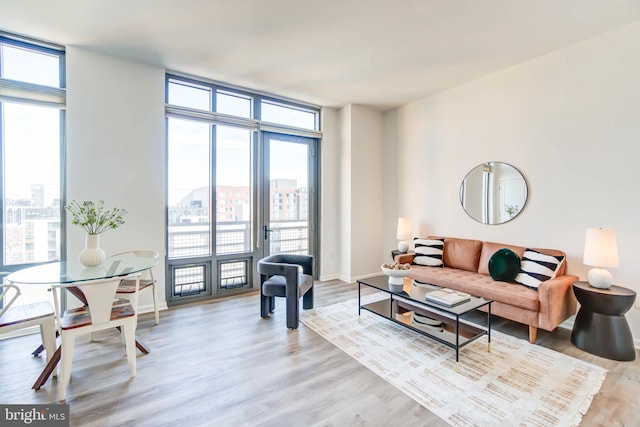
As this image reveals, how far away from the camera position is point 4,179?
2.95 m

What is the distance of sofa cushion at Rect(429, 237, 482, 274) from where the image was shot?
3.80 m

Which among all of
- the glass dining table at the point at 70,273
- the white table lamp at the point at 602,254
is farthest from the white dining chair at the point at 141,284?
the white table lamp at the point at 602,254

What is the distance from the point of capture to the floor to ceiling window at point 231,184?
12.8 ft

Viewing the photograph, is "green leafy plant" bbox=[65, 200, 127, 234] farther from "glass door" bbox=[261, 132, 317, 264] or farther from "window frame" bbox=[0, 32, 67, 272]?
"glass door" bbox=[261, 132, 317, 264]

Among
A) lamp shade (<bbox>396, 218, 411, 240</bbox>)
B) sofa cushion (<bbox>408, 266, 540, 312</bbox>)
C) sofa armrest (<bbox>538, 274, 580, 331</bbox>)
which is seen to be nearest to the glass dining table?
sofa cushion (<bbox>408, 266, 540, 312</bbox>)

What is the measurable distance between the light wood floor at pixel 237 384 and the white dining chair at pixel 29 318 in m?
0.30

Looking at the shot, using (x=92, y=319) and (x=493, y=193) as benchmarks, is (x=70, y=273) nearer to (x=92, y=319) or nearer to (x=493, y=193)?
(x=92, y=319)

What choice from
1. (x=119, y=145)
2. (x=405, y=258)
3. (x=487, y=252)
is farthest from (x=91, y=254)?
(x=487, y=252)

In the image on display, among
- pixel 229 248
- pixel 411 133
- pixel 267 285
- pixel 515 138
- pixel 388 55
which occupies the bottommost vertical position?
pixel 267 285

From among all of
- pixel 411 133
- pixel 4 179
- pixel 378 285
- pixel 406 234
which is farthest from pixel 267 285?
pixel 411 133

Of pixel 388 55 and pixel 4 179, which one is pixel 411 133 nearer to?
pixel 388 55

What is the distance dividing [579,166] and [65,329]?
15.6 ft

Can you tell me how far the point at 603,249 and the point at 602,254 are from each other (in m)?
0.04

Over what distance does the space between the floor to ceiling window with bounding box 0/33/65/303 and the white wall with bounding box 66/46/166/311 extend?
165 mm
